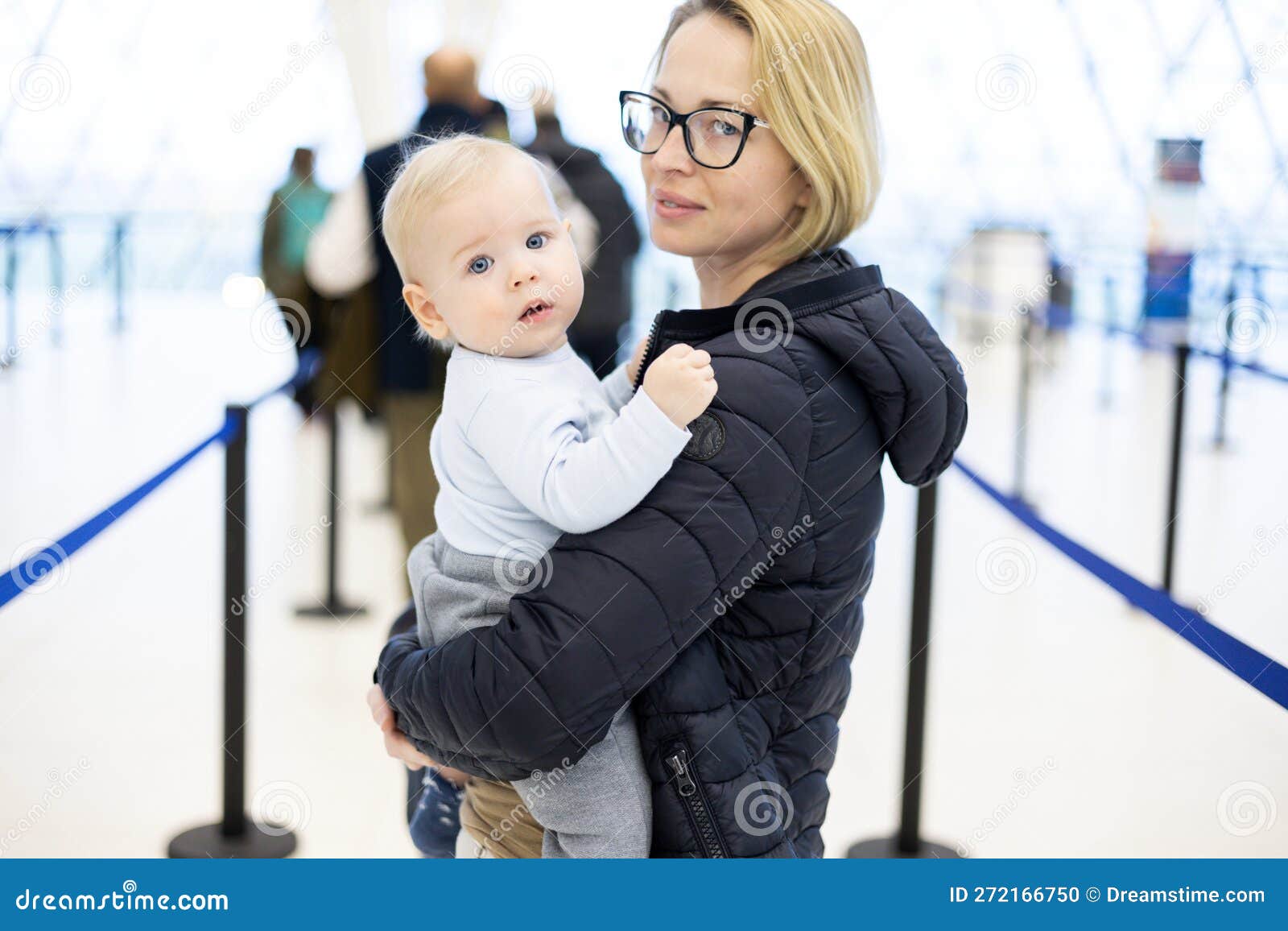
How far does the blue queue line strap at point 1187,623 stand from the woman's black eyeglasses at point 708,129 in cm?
85

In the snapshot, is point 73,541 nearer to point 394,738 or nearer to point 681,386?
point 394,738

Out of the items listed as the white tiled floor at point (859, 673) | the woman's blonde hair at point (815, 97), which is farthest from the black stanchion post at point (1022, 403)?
the woman's blonde hair at point (815, 97)

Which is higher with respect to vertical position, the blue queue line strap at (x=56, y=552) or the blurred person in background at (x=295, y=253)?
the blurred person in background at (x=295, y=253)

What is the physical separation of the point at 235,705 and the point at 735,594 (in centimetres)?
193

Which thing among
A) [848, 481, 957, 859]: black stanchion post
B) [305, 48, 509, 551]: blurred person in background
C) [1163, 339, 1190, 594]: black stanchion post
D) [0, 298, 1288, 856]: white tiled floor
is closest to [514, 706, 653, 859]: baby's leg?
[848, 481, 957, 859]: black stanchion post

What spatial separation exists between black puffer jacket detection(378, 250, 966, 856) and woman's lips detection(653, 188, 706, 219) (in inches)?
4.3

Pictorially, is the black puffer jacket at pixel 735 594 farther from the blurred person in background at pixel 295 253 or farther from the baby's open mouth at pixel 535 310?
the blurred person in background at pixel 295 253

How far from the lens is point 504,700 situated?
3.77 feet

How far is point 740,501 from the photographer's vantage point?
1.16 meters

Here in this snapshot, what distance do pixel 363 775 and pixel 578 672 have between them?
7.46ft

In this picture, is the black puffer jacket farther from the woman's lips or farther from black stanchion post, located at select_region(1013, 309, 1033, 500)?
black stanchion post, located at select_region(1013, 309, 1033, 500)

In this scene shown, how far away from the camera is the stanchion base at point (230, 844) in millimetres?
2801
